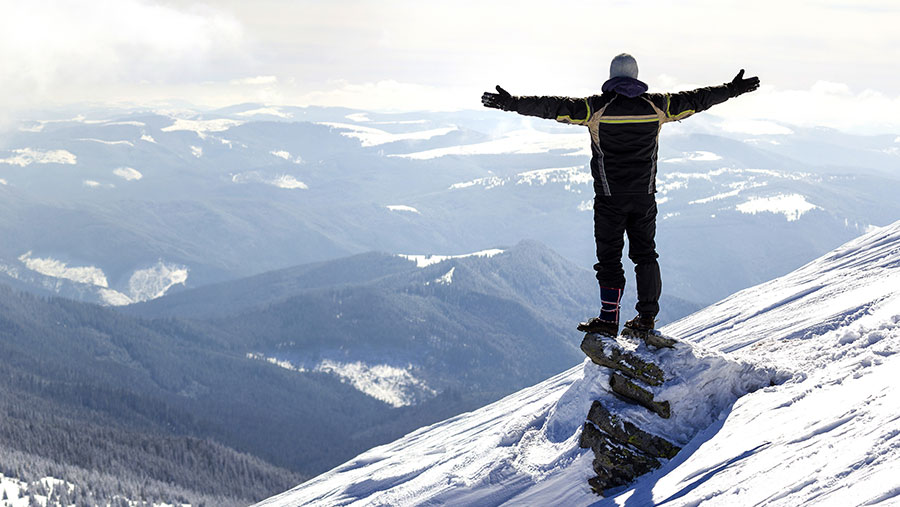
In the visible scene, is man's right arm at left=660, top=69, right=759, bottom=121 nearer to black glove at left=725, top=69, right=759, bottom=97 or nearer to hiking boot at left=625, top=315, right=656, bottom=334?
black glove at left=725, top=69, right=759, bottom=97

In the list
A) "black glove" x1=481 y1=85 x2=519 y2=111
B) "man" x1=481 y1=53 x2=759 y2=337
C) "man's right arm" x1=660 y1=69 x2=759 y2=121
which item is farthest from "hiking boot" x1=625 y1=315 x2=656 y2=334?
"black glove" x1=481 y1=85 x2=519 y2=111

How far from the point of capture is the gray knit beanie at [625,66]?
12.1m

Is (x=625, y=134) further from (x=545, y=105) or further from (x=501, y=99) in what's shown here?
(x=501, y=99)

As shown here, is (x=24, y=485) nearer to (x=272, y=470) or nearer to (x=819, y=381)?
(x=272, y=470)

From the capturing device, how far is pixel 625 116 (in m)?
12.2

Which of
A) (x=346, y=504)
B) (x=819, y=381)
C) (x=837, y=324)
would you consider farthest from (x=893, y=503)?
(x=346, y=504)

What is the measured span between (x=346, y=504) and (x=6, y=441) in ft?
495

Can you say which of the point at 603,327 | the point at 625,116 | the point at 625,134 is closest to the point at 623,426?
the point at 603,327

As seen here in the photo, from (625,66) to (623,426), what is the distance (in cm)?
680

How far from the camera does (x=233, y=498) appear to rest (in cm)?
13775

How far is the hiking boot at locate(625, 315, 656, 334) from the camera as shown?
556 inches

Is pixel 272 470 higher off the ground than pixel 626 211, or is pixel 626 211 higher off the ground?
pixel 626 211

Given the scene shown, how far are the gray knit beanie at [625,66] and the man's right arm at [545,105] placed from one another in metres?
0.74

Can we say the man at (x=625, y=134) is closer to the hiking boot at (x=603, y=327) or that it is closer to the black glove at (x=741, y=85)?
the black glove at (x=741, y=85)
